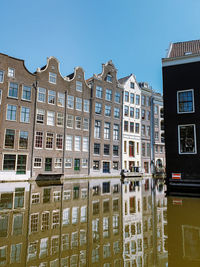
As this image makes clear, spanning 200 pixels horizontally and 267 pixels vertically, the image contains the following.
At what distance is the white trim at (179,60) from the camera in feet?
51.4

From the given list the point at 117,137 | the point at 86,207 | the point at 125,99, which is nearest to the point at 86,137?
the point at 117,137

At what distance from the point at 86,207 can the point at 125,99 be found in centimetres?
3677

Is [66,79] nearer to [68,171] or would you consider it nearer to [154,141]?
[68,171]

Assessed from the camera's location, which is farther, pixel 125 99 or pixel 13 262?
pixel 125 99

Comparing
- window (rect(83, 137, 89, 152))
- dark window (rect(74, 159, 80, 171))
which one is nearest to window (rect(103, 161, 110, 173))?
window (rect(83, 137, 89, 152))

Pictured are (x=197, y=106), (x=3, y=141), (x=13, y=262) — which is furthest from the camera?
(x=3, y=141)

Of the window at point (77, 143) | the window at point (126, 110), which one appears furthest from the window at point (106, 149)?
the window at point (126, 110)

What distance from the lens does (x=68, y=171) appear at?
3259 centimetres

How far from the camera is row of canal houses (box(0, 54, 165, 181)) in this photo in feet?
91.6

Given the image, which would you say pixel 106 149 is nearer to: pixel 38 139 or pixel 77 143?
pixel 77 143

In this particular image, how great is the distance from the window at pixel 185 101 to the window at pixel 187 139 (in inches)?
51.9

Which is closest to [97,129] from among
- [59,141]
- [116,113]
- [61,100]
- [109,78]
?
[116,113]

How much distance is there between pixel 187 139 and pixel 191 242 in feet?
37.4

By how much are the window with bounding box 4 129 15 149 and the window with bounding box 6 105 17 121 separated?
1.65m
